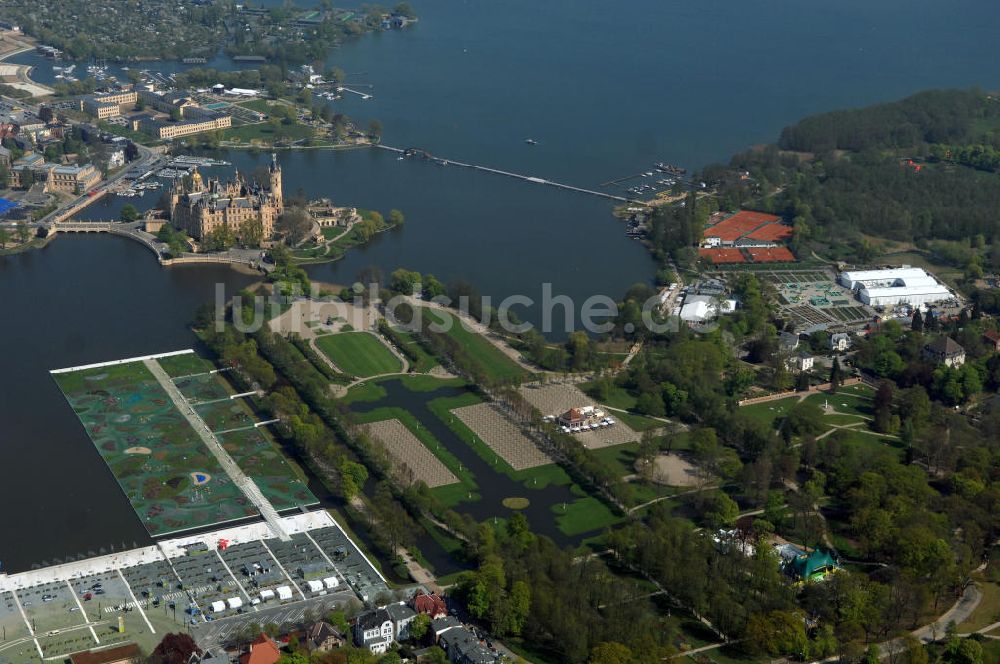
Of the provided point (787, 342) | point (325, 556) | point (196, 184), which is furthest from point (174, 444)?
point (196, 184)

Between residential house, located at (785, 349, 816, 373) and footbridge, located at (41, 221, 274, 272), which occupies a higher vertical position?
residential house, located at (785, 349, 816, 373)

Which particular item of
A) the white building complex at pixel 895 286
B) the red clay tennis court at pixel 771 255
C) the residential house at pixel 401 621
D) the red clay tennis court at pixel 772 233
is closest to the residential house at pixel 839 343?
the white building complex at pixel 895 286

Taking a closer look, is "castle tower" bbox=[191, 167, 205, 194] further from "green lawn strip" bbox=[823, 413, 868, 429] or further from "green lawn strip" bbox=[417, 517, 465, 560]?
"green lawn strip" bbox=[823, 413, 868, 429]

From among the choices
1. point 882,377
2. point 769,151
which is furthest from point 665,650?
point 769,151

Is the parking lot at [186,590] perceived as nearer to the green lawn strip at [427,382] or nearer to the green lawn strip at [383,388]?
the green lawn strip at [383,388]

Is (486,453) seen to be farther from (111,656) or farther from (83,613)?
(111,656)

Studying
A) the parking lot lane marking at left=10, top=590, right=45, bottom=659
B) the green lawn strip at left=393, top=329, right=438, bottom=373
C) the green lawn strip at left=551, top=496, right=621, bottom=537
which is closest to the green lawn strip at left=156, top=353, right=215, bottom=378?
the green lawn strip at left=393, top=329, right=438, bottom=373
